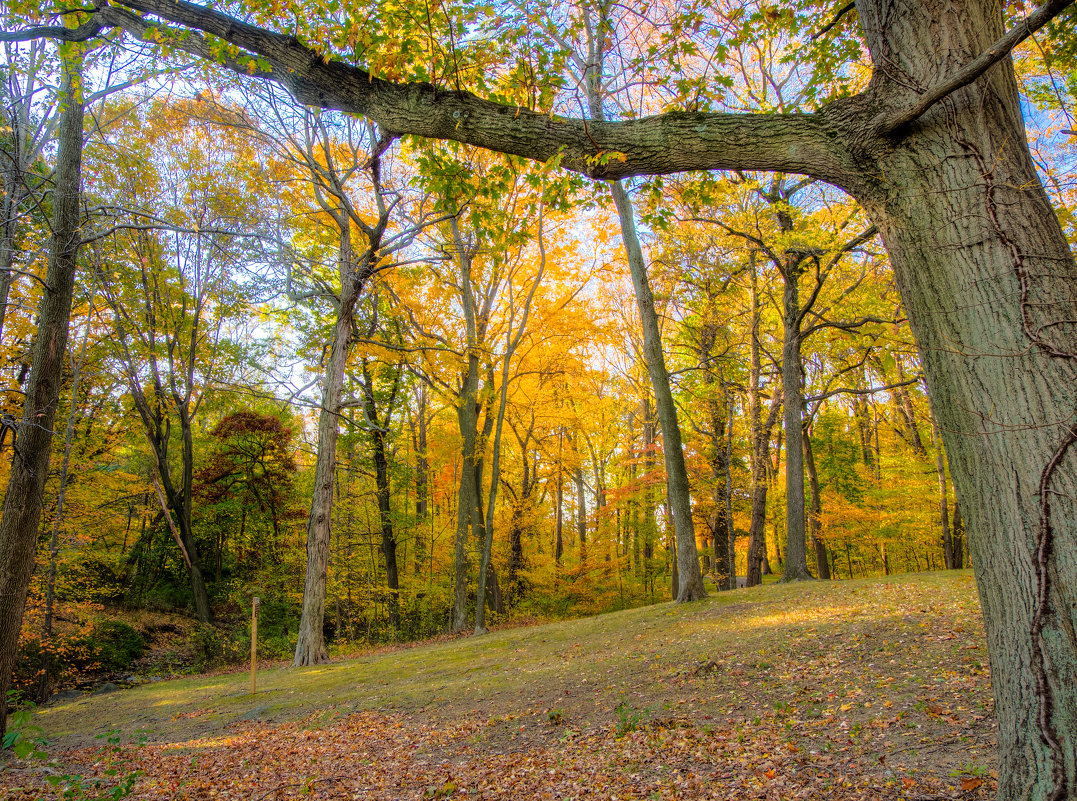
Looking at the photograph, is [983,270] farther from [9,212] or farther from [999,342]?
[9,212]

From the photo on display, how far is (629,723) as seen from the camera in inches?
167

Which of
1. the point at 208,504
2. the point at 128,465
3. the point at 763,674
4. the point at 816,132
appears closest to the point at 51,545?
the point at 128,465

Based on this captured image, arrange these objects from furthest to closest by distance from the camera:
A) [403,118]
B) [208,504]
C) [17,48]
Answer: [208,504], [17,48], [403,118]

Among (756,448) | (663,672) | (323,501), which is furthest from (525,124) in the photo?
(756,448)

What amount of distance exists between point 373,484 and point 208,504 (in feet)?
18.3

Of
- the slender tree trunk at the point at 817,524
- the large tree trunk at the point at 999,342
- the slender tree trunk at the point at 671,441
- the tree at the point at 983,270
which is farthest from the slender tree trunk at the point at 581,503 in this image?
the large tree trunk at the point at 999,342

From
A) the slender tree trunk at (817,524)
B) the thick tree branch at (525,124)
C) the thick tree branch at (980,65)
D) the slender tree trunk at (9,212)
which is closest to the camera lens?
the thick tree branch at (980,65)

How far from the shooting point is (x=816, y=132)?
276 centimetres

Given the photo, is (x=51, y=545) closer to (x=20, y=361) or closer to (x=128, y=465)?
(x=20, y=361)

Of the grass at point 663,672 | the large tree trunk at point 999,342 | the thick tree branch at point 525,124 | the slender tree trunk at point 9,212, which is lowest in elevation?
the grass at point 663,672

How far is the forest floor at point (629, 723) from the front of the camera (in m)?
3.18

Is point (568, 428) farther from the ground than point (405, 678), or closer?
farther from the ground

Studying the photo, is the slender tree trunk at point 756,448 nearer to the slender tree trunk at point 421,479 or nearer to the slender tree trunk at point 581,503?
the slender tree trunk at point 581,503

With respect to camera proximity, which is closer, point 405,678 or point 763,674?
point 763,674
